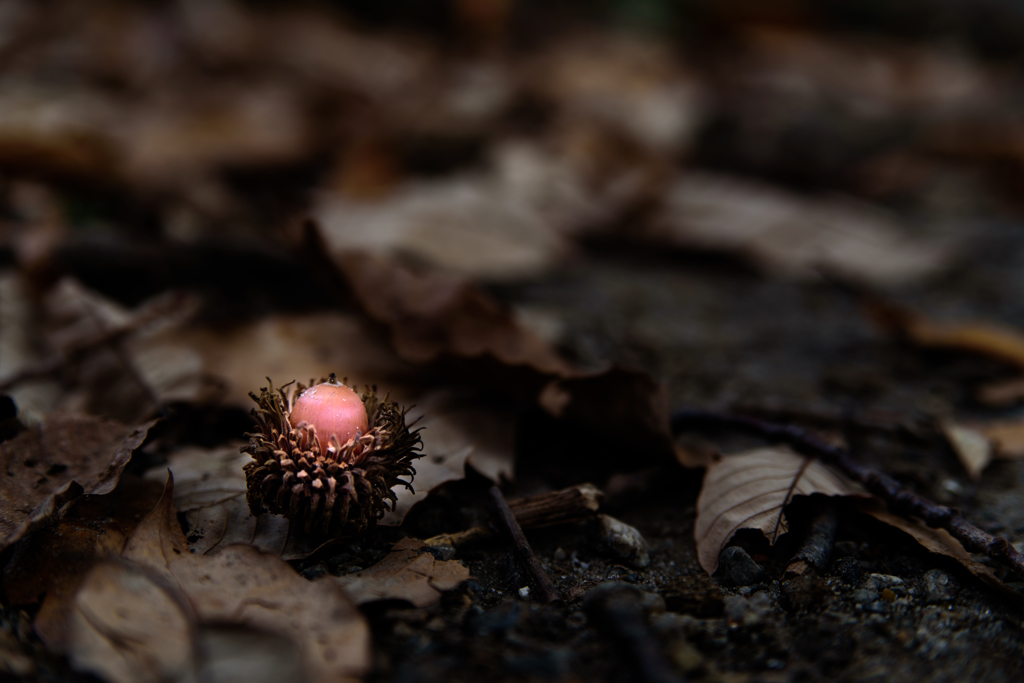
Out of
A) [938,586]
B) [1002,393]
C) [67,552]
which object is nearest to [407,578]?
[67,552]

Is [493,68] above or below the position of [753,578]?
above

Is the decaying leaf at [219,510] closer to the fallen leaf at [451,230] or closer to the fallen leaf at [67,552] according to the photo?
the fallen leaf at [67,552]

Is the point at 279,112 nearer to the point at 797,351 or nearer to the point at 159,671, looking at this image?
the point at 797,351

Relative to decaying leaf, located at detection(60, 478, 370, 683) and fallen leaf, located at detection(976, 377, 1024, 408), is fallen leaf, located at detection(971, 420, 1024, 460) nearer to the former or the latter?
fallen leaf, located at detection(976, 377, 1024, 408)

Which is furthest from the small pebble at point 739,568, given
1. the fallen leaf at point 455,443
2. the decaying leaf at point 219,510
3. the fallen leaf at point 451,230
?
the fallen leaf at point 451,230

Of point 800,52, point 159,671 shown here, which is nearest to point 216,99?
point 159,671

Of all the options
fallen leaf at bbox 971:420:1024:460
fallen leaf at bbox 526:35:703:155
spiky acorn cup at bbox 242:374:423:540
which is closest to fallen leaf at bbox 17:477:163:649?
spiky acorn cup at bbox 242:374:423:540
